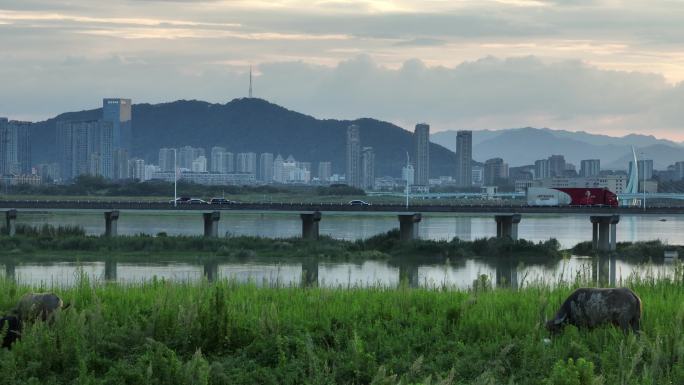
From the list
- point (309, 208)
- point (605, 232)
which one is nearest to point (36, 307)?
point (309, 208)

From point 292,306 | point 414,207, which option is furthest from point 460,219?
point 292,306

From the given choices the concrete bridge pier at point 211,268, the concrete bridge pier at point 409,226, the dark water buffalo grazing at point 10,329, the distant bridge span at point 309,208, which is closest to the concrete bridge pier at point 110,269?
the concrete bridge pier at point 211,268

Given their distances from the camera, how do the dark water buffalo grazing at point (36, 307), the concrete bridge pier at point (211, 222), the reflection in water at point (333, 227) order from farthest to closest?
the reflection in water at point (333, 227)
the concrete bridge pier at point (211, 222)
the dark water buffalo grazing at point (36, 307)

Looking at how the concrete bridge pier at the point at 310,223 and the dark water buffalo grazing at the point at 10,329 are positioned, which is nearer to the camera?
the dark water buffalo grazing at the point at 10,329

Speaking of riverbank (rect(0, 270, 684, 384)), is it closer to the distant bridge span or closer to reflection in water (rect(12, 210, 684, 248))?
the distant bridge span

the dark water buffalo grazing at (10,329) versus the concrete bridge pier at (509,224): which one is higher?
the dark water buffalo grazing at (10,329)

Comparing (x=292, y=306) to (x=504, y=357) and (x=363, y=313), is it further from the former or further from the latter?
(x=504, y=357)

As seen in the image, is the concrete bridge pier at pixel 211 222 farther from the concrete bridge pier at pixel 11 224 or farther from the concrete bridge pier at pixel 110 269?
the concrete bridge pier at pixel 110 269
